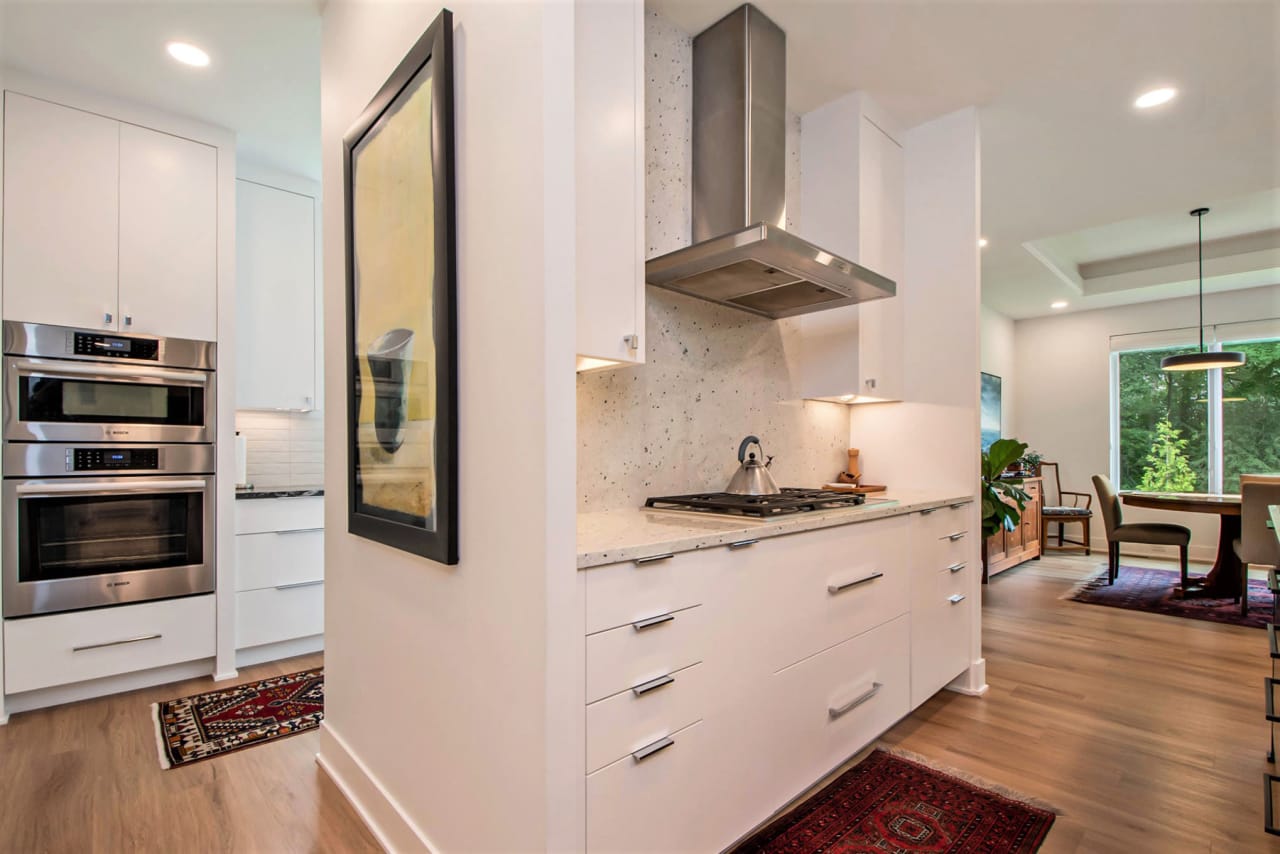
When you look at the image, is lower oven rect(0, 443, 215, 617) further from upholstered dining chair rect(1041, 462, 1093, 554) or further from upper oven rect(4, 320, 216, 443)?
upholstered dining chair rect(1041, 462, 1093, 554)

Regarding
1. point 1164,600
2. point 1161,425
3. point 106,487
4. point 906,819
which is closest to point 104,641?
point 106,487

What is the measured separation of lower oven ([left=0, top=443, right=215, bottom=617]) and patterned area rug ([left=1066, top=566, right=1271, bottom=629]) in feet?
18.3

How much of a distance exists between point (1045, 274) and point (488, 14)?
5.77 metres

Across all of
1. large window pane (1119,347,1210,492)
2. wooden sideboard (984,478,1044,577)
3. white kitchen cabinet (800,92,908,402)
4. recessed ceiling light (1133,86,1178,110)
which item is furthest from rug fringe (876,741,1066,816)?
large window pane (1119,347,1210,492)

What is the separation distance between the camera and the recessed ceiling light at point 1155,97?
2732mm

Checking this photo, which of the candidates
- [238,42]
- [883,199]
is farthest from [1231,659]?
[238,42]

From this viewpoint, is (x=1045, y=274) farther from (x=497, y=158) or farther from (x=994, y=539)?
(x=497, y=158)

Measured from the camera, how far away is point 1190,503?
4.39 metres

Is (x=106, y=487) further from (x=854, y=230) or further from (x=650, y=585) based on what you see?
(x=854, y=230)

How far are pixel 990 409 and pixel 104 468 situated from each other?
729 centimetres

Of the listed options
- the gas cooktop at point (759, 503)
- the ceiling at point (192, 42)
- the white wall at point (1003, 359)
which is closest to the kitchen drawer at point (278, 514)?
the ceiling at point (192, 42)

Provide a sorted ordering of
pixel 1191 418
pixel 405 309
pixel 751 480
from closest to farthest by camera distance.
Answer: pixel 405 309 < pixel 751 480 < pixel 1191 418

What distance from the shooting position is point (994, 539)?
5.33 metres

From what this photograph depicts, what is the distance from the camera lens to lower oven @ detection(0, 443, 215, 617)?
2.51m
